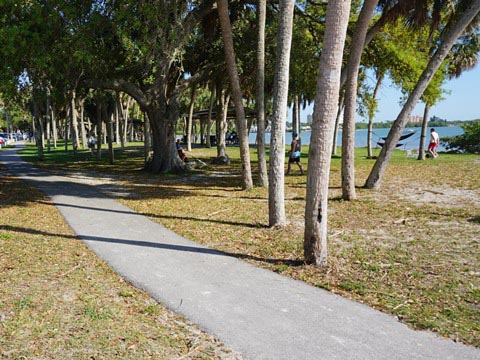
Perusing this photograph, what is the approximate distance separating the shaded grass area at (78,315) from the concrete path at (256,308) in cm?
23

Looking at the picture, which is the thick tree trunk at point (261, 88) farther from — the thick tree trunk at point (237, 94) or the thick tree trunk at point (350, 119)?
the thick tree trunk at point (350, 119)

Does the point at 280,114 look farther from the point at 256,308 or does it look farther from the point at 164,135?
the point at 164,135

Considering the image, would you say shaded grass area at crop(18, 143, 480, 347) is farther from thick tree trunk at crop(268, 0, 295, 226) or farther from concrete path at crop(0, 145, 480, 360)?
thick tree trunk at crop(268, 0, 295, 226)

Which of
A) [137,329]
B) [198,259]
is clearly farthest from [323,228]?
[137,329]

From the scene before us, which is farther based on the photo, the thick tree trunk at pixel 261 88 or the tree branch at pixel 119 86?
the tree branch at pixel 119 86

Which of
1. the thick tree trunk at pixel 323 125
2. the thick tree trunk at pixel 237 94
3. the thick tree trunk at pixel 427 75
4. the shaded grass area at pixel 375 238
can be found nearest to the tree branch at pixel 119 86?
the shaded grass area at pixel 375 238

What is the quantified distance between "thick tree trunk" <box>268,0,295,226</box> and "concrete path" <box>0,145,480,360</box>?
1912mm

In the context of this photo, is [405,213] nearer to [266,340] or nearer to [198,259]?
[198,259]

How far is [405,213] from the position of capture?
28.9 ft

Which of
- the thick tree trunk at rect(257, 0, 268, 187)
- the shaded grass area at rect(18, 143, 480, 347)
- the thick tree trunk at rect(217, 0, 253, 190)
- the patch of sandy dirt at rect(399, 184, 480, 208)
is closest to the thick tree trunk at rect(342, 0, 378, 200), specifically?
the shaded grass area at rect(18, 143, 480, 347)

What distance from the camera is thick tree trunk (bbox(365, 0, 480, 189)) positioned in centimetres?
994

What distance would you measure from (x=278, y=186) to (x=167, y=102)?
11730 millimetres

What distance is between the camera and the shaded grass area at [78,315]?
3.38m

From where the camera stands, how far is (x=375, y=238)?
22.9ft
